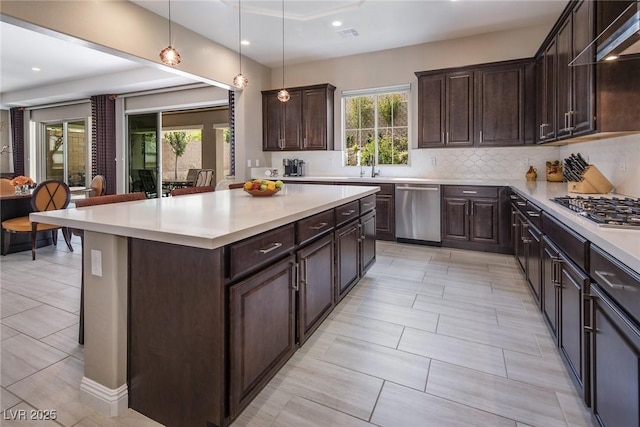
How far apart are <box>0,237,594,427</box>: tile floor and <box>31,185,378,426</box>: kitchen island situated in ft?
0.60

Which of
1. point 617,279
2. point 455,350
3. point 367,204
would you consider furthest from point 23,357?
point 617,279

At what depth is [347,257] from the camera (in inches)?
115

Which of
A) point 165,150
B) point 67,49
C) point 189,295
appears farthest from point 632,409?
point 165,150

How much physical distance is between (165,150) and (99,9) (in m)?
9.35

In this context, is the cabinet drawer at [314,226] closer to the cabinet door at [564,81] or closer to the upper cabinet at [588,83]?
the upper cabinet at [588,83]

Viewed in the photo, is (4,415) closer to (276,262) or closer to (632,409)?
(276,262)

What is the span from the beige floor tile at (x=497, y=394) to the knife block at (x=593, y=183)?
6.42 feet

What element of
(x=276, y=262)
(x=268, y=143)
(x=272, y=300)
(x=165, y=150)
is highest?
(x=165, y=150)

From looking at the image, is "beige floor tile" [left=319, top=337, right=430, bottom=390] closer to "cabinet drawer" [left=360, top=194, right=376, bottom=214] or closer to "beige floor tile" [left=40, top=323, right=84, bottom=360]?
"cabinet drawer" [left=360, top=194, right=376, bottom=214]

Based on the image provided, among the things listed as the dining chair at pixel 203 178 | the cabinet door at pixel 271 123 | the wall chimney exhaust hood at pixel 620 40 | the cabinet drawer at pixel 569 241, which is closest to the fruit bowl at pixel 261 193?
the cabinet drawer at pixel 569 241

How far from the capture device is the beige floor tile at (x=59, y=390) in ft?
5.50

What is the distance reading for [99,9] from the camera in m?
3.57

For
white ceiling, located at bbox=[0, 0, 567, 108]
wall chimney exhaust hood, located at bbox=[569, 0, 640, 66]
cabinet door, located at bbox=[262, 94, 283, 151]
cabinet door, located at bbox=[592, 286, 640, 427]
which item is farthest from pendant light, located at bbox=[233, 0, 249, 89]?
cabinet door, located at bbox=[592, 286, 640, 427]

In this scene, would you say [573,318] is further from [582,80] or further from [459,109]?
A: [459,109]
